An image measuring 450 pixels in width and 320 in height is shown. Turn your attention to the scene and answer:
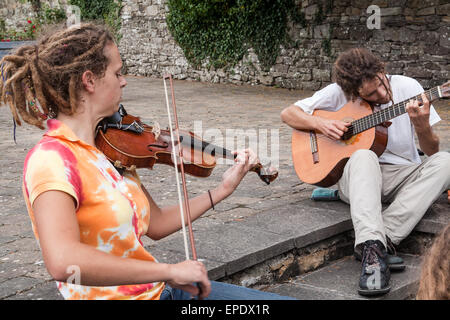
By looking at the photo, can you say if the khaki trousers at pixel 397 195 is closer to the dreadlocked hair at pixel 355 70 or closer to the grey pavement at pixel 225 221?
the grey pavement at pixel 225 221

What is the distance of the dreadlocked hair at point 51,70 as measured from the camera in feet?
5.66

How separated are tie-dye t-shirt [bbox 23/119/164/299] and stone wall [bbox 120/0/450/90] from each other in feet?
30.8

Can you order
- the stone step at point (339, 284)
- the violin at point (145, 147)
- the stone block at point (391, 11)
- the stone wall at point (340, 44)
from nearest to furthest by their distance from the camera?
1. the violin at point (145, 147)
2. the stone step at point (339, 284)
3. the stone wall at point (340, 44)
4. the stone block at point (391, 11)

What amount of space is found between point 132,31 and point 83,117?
15.7 m

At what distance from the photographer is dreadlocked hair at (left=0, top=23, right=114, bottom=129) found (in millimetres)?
1726

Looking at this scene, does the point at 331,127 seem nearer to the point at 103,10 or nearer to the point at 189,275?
the point at 189,275

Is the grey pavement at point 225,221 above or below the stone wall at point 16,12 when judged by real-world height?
below

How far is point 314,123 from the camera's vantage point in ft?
12.7

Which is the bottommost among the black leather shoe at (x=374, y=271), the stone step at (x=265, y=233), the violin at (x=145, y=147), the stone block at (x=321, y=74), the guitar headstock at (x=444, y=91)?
the black leather shoe at (x=374, y=271)

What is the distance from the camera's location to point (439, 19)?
400 inches

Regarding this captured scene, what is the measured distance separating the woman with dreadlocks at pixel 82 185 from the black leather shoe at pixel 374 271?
119cm

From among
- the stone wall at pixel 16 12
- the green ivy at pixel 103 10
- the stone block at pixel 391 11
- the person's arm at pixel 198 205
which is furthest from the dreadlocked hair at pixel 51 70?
the stone wall at pixel 16 12

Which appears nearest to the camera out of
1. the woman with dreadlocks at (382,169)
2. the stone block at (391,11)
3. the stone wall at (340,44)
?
the woman with dreadlocks at (382,169)
